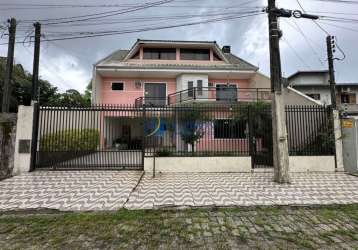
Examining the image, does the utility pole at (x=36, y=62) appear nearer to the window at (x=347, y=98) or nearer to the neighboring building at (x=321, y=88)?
the neighboring building at (x=321, y=88)

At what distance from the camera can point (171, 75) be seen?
1961 cm

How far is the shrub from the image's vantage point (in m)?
9.31

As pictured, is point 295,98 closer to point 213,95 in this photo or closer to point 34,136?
point 213,95

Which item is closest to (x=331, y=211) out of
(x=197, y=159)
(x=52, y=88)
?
(x=197, y=159)

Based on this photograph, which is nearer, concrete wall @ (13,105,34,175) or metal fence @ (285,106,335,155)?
concrete wall @ (13,105,34,175)

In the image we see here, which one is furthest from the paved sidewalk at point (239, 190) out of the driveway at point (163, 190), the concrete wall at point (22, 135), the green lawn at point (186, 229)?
the concrete wall at point (22, 135)

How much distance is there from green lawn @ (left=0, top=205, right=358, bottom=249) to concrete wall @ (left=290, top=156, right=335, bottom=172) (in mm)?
3955

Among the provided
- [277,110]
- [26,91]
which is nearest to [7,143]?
[277,110]

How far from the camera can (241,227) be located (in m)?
4.30

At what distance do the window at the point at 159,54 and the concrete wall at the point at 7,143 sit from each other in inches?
549

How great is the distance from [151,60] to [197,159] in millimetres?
13576

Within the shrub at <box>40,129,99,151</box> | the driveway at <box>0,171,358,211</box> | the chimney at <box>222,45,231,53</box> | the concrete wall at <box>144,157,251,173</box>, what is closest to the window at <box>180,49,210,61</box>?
the chimney at <box>222,45,231,53</box>

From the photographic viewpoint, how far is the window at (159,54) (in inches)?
818

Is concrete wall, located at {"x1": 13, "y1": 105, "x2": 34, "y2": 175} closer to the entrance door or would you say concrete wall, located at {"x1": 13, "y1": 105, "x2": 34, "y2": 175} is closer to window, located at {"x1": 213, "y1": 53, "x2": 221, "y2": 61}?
the entrance door
